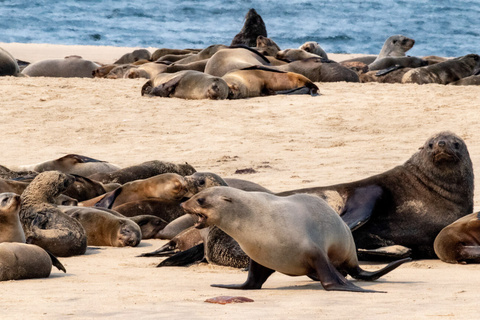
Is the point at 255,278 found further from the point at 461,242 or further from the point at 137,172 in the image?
the point at 137,172

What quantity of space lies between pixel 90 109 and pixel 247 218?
8830 mm

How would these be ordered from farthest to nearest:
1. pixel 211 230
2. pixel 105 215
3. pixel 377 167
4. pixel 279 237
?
pixel 377 167 → pixel 105 215 → pixel 211 230 → pixel 279 237

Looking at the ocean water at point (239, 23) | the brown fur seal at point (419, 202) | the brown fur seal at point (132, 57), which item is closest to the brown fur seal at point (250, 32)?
the brown fur seal at point (132, 57)

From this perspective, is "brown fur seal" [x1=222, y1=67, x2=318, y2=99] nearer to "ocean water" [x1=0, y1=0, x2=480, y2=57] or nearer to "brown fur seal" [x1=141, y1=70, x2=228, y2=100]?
"brown fur seal" [x1=141, y1=70, x2=228, y2=100]

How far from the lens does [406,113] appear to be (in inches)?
458

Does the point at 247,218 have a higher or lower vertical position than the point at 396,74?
higher

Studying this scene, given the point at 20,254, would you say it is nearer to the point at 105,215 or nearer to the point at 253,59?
the point at 105,215

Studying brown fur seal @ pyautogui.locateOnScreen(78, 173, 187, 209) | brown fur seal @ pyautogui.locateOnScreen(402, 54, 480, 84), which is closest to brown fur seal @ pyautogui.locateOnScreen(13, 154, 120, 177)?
brown fur seal @ pyautogui.locateOnScreen(78, 173, 187, 209)

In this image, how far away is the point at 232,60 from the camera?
49.4 feet

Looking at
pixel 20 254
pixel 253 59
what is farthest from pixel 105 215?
pixel 253 59

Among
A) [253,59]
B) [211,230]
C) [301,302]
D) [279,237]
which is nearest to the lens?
[301,302]

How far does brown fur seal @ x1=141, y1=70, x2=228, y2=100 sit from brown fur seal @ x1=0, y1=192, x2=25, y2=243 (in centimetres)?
821

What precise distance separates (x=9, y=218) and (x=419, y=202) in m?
2.76

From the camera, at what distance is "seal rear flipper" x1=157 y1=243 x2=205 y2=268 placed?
16.9 feet
